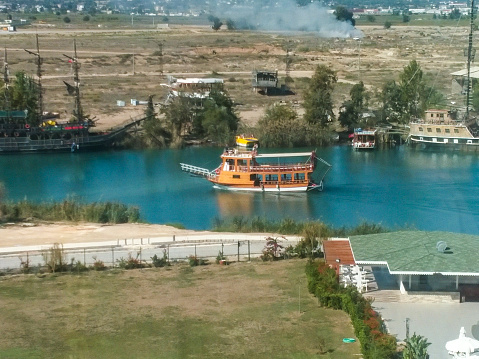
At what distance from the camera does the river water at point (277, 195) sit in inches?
1203

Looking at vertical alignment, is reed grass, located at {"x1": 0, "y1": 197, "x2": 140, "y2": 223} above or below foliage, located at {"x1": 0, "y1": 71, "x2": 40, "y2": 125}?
below

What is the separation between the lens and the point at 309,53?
220ft

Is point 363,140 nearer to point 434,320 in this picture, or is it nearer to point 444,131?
point 444,131

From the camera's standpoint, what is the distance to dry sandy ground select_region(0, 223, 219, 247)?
2452 centimetres

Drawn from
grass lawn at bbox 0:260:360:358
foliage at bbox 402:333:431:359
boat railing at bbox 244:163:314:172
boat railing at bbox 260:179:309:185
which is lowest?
boat railing at bbox 260:179:309:185

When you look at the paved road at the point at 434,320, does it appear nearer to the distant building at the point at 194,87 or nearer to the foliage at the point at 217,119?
the foliage at the point at 217,119

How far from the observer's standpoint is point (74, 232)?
25609mm

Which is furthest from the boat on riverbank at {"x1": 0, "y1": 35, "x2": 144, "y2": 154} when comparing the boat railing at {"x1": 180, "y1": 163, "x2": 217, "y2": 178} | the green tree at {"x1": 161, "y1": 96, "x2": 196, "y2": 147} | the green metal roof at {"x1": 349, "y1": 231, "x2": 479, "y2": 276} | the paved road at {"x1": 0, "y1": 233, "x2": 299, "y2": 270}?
the green metal roof at {"x1": 349, "y1": 231, "x2": 479, "y2": 276}

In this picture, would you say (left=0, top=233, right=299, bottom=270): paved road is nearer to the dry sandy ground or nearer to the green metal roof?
the dry sandy ground

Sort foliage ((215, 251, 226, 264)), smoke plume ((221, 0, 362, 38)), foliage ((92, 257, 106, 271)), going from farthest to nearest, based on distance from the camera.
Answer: smoke plume ((221, 0, 362, 38)) < foliage ((215, 251, 226, 264)) < foliage ((92, 257, 106, 271))

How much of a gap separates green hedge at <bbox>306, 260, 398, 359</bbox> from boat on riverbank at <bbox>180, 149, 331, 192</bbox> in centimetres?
1423

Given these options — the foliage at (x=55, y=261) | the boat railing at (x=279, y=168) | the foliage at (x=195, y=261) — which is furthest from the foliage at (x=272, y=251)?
the boat railing at (x=279, y=168)

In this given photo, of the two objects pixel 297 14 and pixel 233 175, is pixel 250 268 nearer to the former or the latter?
pixel 233 175

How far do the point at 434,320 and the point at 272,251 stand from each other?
5259 millimetres
